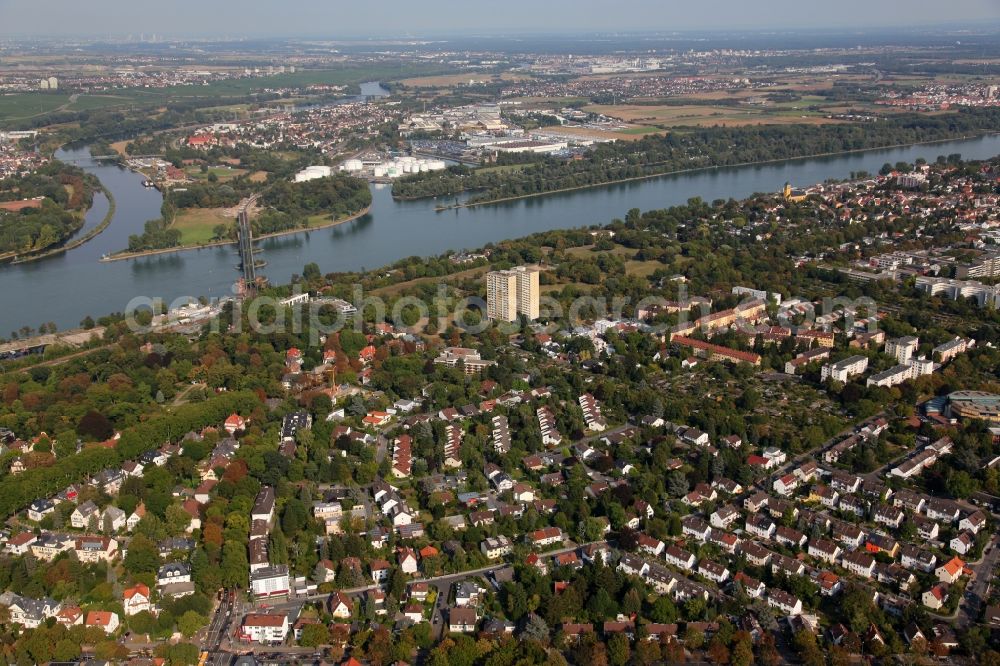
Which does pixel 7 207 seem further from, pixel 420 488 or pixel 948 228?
pixel 948 228

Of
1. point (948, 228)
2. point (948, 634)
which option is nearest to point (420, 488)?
point (948, 634)

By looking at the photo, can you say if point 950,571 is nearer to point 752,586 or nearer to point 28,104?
point 752,586

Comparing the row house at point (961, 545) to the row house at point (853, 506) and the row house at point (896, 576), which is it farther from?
the row house at point (853, 506)

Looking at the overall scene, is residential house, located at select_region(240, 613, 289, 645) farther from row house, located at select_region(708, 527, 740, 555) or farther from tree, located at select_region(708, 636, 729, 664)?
row house, located at select_region(708, 527, 740, 555)

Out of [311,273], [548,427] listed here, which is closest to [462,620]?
[548,427]

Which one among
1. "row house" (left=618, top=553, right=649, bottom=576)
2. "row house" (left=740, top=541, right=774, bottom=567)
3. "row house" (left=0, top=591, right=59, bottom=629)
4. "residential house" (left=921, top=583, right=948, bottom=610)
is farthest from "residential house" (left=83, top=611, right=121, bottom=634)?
"residential house" (left=921, top=583, right=948, bottom=610)

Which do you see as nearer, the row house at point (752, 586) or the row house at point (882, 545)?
the row house at point (752, 586)

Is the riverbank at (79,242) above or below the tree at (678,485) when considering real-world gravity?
below

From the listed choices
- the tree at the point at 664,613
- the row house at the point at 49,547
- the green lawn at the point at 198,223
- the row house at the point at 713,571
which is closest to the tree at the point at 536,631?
the tree at the point at 664,613

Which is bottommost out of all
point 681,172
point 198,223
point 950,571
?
point 681,172
